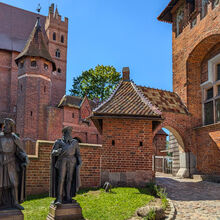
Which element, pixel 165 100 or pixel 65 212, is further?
pixel 165 100

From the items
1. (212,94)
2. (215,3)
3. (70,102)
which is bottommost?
(212,94)

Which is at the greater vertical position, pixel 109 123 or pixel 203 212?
pixel 109 123

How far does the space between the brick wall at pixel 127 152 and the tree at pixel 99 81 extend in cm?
2229

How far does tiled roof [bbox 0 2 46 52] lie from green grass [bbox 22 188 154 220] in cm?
3151

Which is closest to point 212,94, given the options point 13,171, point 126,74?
point 126,74

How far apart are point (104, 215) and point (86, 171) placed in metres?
4.19

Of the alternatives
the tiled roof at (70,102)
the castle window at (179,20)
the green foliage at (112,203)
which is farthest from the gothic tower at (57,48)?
the green foliage at (112,203)

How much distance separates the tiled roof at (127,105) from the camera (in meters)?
10.7

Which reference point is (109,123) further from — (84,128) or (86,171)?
(84,128)

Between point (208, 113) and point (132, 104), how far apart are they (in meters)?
5.77

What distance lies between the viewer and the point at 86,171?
10.5m

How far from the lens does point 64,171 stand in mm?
5926

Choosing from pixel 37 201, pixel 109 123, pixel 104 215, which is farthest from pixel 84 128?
pixel 104 215

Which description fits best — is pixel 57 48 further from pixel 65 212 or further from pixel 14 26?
pixel 65 212
